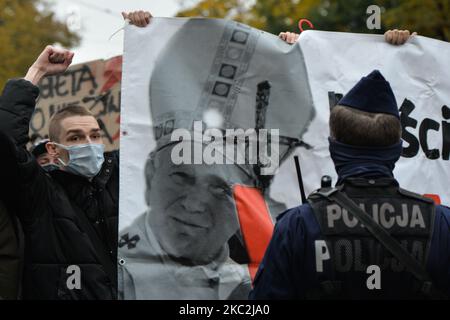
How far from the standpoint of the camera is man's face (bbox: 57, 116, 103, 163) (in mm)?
4184

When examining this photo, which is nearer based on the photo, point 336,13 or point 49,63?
point 49,63

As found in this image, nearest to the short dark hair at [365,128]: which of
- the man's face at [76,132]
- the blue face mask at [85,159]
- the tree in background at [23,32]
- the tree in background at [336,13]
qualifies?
the blue face mask at [85,159]

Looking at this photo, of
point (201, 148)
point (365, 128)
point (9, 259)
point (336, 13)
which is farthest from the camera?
point (336, 13)

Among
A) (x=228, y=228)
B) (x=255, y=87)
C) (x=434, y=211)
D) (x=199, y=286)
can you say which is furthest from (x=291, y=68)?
(x=434, y=211)

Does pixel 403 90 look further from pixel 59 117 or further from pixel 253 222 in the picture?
pixel 59 117

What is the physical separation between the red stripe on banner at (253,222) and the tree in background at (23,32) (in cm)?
2000

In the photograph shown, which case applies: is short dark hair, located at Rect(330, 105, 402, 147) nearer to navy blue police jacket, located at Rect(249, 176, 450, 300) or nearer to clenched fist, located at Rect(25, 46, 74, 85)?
navy blue police jacket, located at Rect(249, 176, 450, 300)

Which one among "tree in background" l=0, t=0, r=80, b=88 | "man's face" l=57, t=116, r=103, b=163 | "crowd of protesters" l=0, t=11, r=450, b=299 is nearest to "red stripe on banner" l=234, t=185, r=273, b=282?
"crowd of protesters" l=0, t=11, r=450, b=299

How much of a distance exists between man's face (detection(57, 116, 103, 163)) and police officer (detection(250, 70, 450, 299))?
1.67 metres

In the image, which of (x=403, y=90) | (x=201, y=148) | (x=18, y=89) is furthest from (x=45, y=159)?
(x=403, y=90)

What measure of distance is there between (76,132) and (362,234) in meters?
2.02

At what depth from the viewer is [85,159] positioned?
405 centimetres

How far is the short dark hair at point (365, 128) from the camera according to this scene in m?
2.83
